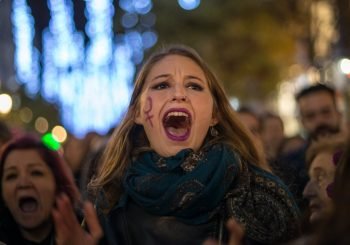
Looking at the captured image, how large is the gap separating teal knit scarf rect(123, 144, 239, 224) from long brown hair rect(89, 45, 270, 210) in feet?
0.56

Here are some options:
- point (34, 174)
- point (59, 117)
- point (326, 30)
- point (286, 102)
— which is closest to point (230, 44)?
point (326, 30)

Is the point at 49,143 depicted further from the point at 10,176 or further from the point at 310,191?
the point at 310,191

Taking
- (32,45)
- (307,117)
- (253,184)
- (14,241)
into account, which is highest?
(32,45)

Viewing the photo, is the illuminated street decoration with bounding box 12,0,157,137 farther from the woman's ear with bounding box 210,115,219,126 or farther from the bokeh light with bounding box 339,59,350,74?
the woman's ear with bounding box 210,115,219,126

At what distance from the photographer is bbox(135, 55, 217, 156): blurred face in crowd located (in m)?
4.34

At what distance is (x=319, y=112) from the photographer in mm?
8039

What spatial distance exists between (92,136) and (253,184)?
712 cm

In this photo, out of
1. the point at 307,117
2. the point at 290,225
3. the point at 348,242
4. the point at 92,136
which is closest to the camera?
the point at 348,242

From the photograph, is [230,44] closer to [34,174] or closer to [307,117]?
[307,117]

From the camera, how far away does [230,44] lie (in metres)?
30.5

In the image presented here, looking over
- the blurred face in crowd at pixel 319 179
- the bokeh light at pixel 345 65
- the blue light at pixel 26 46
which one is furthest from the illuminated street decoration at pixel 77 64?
the blurred face in crowd at pixel 319 179

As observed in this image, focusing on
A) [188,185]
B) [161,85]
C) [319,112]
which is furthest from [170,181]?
[319,112]

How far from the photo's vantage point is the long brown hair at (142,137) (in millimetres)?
4289

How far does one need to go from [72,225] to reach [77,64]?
46.1 meters
